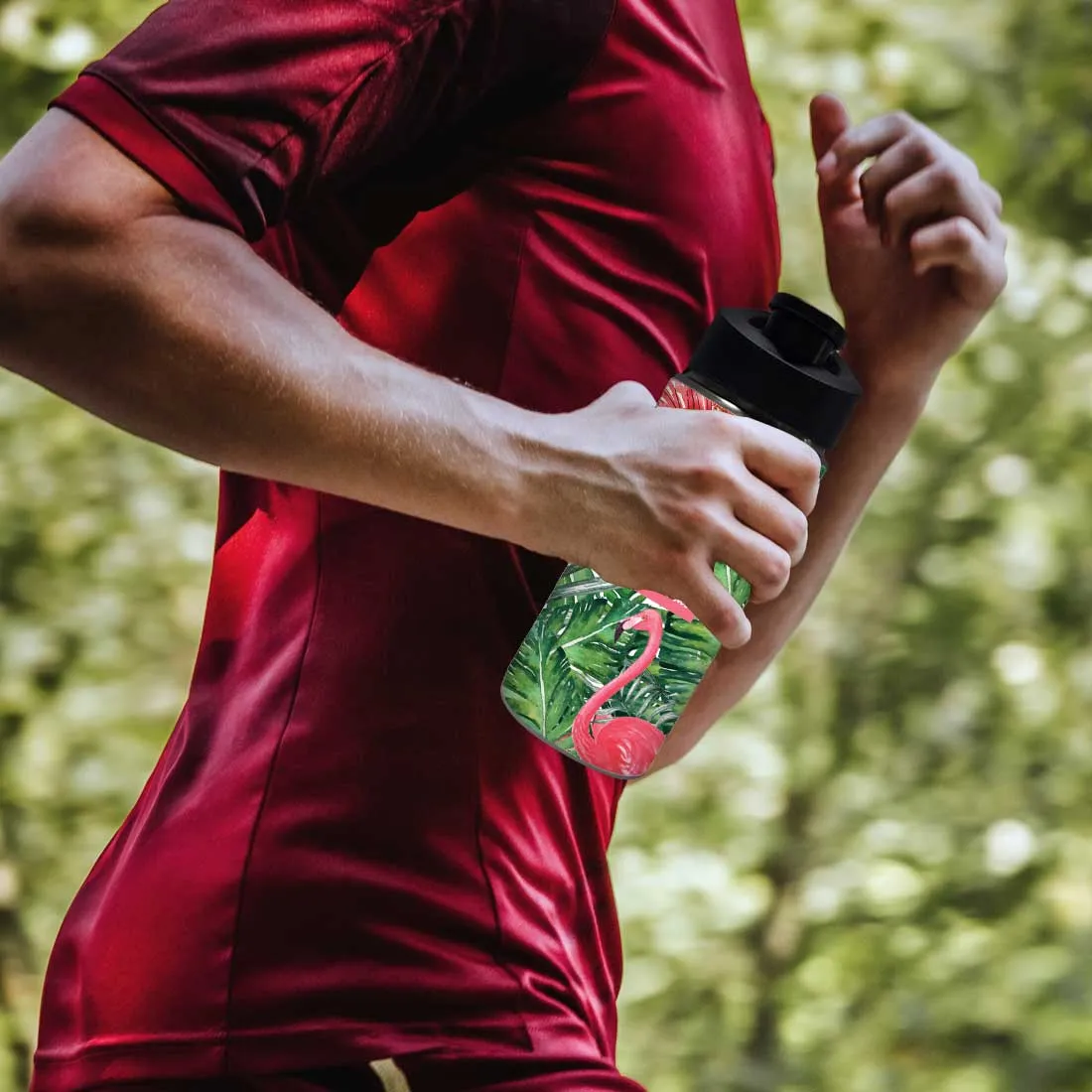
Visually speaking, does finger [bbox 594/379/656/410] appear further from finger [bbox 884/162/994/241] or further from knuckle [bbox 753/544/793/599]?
finger [bbox 884/162/994/241]

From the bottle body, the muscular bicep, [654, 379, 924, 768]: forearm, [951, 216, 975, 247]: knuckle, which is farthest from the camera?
[654, 379, 924, 768]: forearm

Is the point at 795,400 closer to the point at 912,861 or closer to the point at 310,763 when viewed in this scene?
the point at 310,763

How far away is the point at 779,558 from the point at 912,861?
174cm

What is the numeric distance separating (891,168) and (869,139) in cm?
3

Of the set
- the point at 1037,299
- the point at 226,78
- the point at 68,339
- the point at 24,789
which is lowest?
the point at 24,789

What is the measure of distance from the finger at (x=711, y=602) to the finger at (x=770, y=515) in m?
0.03

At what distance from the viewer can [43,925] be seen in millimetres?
2287

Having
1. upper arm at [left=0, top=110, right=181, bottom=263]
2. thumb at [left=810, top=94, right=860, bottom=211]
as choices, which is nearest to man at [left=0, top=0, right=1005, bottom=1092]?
upper arm at [left=0, top=110, right=181, bottom=263]

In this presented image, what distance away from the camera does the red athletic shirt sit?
2.45 feet

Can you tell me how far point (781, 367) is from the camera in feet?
2.43

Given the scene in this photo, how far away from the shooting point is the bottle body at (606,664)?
2.55 ft

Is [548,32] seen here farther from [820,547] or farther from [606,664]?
[820,547]

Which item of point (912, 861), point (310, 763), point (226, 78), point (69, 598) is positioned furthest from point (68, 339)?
point (912, 861)

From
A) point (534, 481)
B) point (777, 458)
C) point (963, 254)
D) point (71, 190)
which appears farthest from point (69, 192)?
point (963, 254)
